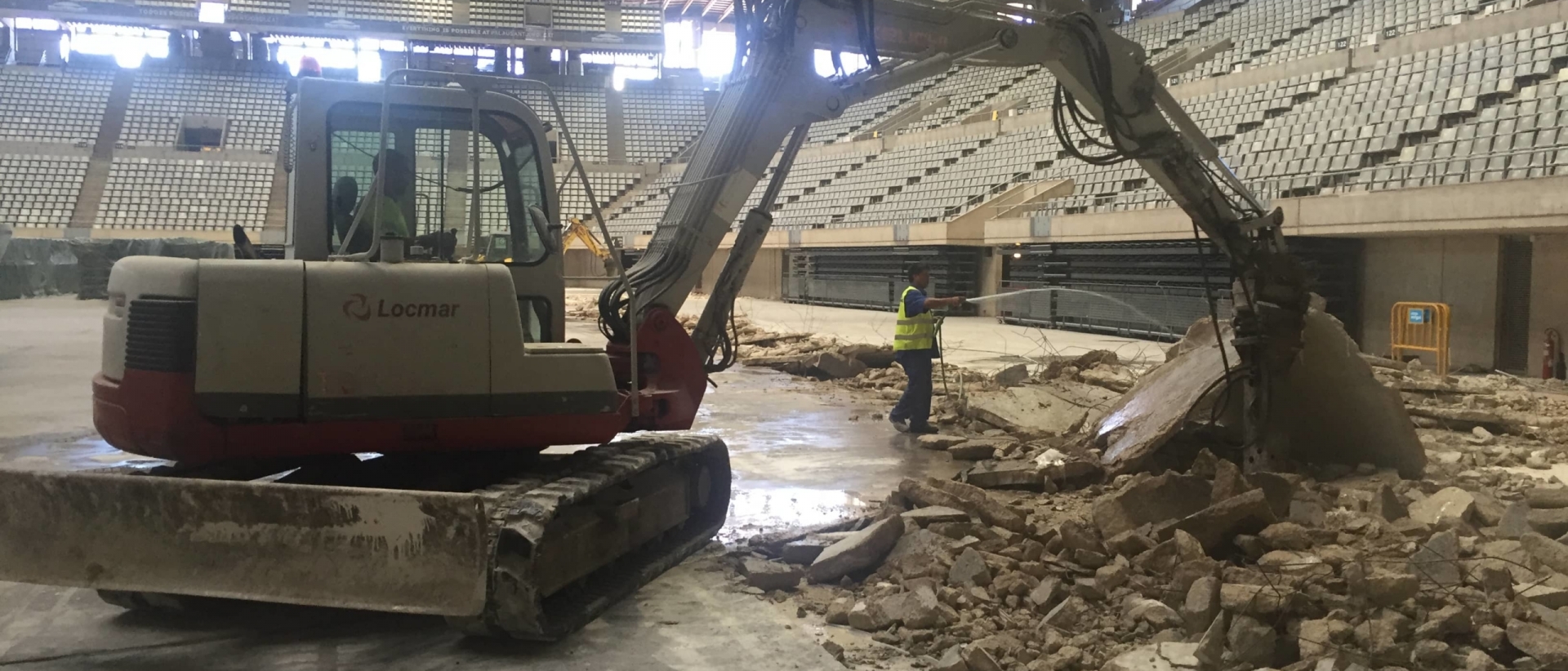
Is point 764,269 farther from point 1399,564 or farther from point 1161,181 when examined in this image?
point 1399,564

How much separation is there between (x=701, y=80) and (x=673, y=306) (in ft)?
139

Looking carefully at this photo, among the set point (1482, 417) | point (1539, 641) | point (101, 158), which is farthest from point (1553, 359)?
point (101, 158)

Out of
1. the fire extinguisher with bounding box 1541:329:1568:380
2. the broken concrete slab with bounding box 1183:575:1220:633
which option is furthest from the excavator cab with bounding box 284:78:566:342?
the fire extinguisher with bounding box 1541:329:1568:380

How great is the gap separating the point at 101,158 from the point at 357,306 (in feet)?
126

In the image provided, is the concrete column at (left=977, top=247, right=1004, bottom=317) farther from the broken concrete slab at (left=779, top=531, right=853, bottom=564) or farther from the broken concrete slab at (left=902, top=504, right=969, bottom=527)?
the broken concrete slab at (left=779, top=531, right=853, bottom=564)

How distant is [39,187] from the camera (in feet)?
108

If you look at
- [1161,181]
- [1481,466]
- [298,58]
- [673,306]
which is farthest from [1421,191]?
[298,58]

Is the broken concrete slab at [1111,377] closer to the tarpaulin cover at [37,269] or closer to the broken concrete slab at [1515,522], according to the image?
the broken concrete slab at [1515,522]

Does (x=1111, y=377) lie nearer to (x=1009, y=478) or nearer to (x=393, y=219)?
(x=1009, y=478)

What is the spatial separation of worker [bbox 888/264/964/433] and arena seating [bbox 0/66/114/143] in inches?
1450

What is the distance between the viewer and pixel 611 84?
1741 inches

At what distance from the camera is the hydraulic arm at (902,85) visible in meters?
5.19

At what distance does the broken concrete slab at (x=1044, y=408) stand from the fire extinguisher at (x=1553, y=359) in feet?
20.8

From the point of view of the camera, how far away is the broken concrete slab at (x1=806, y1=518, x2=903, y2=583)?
15.0ft
